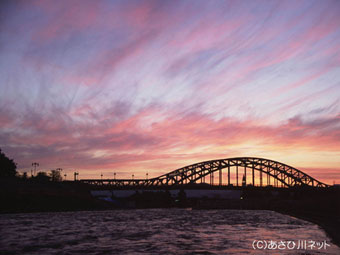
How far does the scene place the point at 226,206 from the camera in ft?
508

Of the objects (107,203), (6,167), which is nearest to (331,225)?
(107,203)

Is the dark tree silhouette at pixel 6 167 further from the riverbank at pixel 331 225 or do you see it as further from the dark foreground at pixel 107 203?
the riverbank at pixel 331 225

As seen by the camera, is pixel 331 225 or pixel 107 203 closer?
pixel 331 225

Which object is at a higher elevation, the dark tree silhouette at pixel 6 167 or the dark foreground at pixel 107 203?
the dark tree silhouette at pixel 6 167

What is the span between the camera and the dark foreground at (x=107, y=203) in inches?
2694

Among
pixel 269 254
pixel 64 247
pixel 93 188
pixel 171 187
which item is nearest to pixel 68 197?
pixel 93 188

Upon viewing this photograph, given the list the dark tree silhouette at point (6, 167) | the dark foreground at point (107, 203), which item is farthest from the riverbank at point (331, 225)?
the dark tree silhouette at point (6, 167)

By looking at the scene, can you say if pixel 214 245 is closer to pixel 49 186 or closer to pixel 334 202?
pixel 334 202

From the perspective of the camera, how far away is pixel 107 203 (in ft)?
442

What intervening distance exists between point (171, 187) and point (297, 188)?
5474 cm

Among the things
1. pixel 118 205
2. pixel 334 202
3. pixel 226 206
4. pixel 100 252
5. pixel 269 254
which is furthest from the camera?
pixel 226 206

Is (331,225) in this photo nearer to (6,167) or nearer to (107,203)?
(107,203)

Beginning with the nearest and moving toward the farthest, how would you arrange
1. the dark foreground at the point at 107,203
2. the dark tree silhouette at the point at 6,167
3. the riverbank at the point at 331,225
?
the riverbank at the point at 331,225 → the dark foreground at the point at 107,203 → the dark tree silhouette at the point at 6,167

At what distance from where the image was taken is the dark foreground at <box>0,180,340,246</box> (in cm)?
6844
